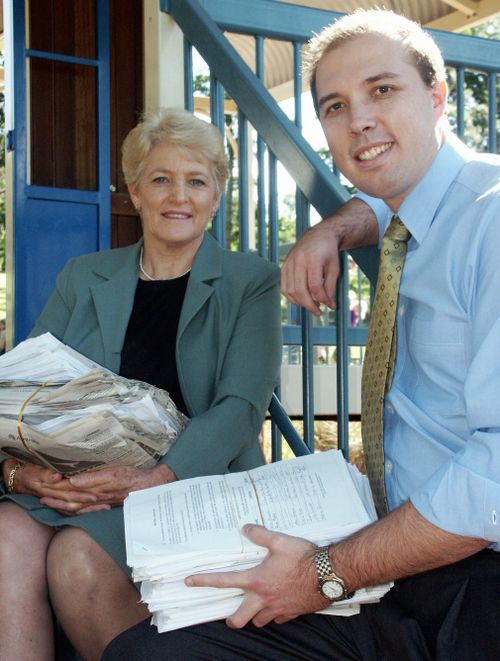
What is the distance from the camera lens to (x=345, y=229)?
6.32ft

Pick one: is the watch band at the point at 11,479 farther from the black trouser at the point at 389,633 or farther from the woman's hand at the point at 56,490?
the black trouser at the point at 389,633

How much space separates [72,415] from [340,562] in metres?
0.72

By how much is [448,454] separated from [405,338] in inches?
10.4

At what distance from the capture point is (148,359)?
7.60 ft

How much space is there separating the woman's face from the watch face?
4.41ft

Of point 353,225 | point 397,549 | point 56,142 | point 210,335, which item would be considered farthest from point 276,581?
point 56,142

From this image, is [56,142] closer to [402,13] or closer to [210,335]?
[210,335]

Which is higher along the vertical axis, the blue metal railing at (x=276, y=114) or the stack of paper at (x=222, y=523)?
the blue metal railing at (x=276, y=114)

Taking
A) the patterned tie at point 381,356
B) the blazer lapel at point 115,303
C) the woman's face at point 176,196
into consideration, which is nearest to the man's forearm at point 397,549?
the patterned tie at point 381,356

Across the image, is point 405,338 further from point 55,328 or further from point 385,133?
point 55,328

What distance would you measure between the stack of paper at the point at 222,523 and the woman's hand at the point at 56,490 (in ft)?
1.39

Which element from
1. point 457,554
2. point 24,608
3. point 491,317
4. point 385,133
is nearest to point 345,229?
point 385,133

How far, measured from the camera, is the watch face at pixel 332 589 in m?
1.36

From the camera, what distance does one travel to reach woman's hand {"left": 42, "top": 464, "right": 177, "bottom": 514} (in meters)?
1.90
